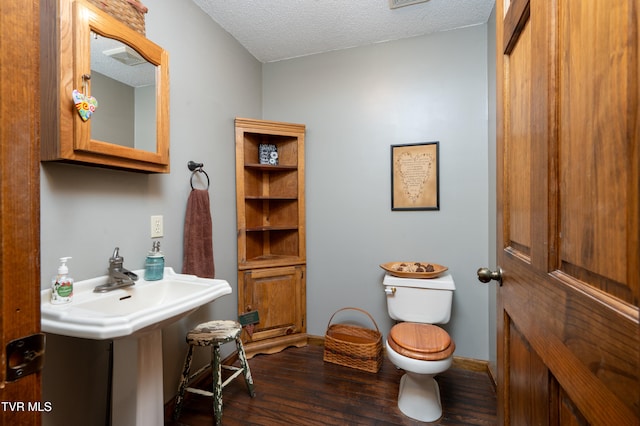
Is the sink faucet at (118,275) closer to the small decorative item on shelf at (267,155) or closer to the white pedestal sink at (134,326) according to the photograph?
the white pedestal sink at (134,326)

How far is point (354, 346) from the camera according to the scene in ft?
7.06

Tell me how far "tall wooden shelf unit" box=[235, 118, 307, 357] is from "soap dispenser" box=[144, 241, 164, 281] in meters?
0.78

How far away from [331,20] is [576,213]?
2178 mm

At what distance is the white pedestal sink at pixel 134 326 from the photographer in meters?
0.98

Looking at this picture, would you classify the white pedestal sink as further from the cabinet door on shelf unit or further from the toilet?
the toilet

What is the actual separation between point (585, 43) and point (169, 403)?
7.42 ft

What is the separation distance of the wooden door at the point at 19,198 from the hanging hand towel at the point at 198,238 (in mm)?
1327

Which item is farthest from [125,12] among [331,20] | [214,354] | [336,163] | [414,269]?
[414,269]

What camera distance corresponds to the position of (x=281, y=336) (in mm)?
2418

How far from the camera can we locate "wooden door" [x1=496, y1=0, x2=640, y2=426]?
0.37 m

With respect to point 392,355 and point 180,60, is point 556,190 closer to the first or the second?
point 392,355

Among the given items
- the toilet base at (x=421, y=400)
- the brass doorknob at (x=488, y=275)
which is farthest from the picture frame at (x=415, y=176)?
the brass doorknob at (x=488, y=275)

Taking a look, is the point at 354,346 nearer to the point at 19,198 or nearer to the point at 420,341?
the point at 420,341

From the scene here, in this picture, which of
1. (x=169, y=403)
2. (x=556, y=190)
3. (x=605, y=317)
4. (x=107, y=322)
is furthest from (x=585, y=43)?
(x=169, y=403)
